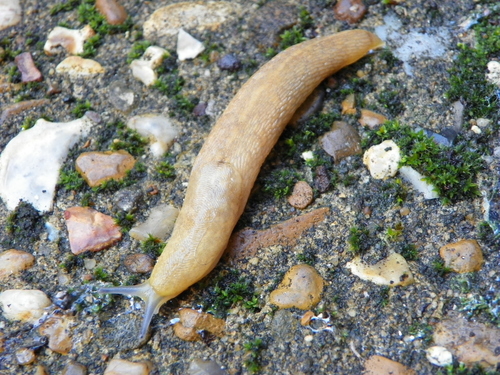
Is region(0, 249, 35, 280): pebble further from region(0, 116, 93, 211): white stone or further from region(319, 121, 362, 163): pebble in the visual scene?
region(319, 121, 362, 163): pebble

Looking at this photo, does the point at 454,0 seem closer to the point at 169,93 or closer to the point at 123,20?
the point at 169,93

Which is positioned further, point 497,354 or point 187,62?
point 187,62

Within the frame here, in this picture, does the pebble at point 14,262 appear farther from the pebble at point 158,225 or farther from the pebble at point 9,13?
the pebble at point 9,13

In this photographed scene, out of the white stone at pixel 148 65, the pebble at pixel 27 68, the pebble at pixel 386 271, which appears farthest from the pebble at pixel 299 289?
the pebble at pixel 27 68

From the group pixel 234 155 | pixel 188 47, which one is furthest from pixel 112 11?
pixel 234 155

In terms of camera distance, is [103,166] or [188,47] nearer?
[103,166]

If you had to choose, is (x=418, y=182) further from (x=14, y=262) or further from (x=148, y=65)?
(x=14, y=262)

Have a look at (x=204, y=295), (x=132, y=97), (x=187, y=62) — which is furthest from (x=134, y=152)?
(x=204, y=295)
